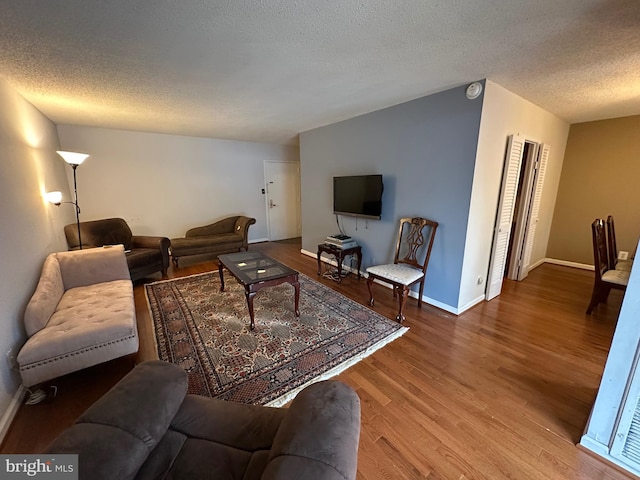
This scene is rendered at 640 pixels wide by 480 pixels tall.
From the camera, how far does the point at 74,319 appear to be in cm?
187

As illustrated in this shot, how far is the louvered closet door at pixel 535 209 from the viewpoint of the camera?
331 centimetres

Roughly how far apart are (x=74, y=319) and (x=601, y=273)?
4783 mm

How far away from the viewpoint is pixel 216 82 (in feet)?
7.55

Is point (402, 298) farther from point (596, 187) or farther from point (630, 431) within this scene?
point (596, 187)

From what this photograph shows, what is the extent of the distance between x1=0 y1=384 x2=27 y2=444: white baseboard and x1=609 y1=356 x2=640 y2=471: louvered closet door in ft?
10.6

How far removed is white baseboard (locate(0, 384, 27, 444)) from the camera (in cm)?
144

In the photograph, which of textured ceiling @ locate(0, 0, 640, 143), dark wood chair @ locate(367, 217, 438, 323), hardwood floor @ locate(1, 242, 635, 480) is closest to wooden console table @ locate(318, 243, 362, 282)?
dark wood chair @ locate(367, 217, 438, 323)

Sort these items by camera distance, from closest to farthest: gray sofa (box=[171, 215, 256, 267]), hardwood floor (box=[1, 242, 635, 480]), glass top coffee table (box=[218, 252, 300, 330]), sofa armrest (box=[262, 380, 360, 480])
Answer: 1. sofa armrest (box=[262, 380, 360, 480])
2. hardwood floor (box=[1, 242, 635, 480])
3. glass top coffee table (box=[218, 252, 300, 330])
4. gray sofa (box=[171, 215, 256, 267])

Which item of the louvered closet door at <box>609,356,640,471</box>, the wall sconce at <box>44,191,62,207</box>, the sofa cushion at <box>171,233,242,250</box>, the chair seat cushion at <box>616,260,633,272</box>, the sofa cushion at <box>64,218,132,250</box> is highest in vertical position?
the wall sconce at <box>44,191,62,207</box>

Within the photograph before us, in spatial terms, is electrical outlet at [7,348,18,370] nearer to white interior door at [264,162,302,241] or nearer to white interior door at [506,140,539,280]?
white interior door at [264,162,302,241]

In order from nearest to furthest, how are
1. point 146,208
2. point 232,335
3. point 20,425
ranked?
point 20,425 → point 232,335 → point 146,208

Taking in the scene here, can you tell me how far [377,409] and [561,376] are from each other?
4.73 feet

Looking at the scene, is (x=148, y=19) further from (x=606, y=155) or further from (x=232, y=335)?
(x=606, y=155)

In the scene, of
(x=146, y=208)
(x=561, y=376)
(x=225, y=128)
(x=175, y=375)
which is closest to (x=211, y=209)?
(x=146, y=208)
